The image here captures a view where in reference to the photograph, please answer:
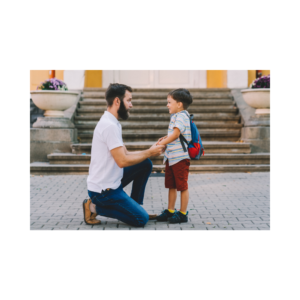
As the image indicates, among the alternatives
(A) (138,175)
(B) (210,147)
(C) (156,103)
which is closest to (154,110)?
(C) (156,103)

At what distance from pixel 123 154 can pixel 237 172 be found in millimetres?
4510

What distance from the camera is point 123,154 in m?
4.05

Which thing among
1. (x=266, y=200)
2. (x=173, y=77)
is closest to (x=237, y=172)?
Result: (x=266, y=200)

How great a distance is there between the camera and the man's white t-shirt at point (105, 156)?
405 centimetres

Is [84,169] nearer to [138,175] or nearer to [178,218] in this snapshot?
[138,175]

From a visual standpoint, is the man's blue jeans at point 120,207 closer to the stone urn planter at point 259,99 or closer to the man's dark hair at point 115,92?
the man's dark hair at point 115,92

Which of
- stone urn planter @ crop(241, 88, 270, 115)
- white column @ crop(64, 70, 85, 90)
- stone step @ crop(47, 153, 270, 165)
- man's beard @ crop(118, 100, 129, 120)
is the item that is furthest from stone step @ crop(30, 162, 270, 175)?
white column @ crop(64, 70, 85, 90)

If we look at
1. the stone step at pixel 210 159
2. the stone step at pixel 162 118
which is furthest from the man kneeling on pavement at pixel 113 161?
the stone step at pixel 162 118

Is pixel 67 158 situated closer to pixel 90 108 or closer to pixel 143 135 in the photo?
pixel 143 135

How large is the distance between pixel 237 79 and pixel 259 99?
312 cm

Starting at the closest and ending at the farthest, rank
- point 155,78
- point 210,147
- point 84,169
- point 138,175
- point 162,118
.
A: point 138,175 < point 84,169 < point 210,147 < point 162,118 < point 155,78

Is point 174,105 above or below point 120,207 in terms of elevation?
above

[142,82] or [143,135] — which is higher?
[142,82]

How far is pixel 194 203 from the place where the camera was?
5.59 meters
